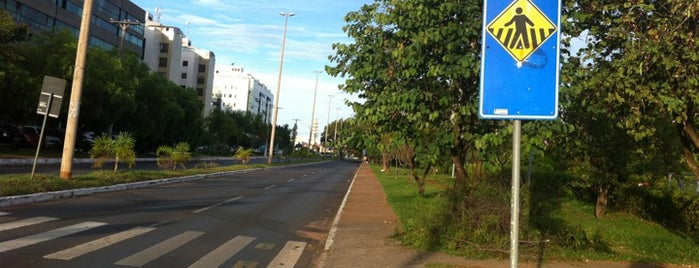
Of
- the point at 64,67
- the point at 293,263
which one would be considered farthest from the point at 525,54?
the point at 64,67

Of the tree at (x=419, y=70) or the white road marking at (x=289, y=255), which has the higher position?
the tree at (x=419, y=70)

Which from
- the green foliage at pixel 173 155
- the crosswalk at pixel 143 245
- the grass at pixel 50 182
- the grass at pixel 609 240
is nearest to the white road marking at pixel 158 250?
the crosswalk at pixel 143 245

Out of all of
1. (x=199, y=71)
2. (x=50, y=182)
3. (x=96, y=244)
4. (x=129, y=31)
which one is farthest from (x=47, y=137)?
(x=199, y=71)

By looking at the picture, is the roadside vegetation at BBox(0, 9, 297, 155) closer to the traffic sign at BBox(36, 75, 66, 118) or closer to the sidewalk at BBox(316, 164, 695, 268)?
the traffic sign at BBox(36, 75, 66, 118)

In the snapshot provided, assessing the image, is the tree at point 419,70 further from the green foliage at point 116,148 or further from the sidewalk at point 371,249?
the green foliage at point 116,148

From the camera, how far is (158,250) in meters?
8.23

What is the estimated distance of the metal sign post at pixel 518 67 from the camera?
346cm

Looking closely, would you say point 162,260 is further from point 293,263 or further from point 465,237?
point 465,237

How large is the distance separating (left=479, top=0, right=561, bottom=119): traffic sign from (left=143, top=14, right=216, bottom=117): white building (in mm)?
80709

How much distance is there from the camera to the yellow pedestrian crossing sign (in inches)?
137

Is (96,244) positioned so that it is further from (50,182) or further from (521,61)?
(50,182)

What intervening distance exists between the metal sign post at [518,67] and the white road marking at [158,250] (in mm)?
5364

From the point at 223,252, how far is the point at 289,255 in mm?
1006

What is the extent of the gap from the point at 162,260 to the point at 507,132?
15.7ft
